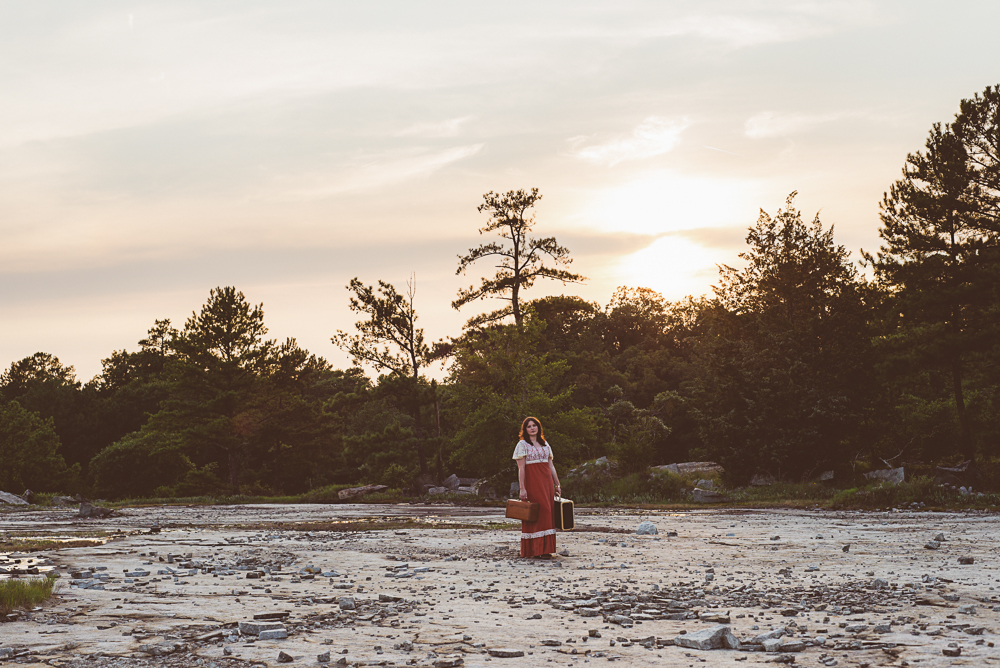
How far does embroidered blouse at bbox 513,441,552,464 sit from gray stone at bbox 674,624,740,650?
7264 mm

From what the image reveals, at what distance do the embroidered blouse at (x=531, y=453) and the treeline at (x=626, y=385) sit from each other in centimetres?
2264

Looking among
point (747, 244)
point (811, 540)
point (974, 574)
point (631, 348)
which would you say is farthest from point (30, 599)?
point (631, 348)

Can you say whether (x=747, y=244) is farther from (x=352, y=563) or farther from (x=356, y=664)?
(x=356, y=664)

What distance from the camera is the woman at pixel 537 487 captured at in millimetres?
13508

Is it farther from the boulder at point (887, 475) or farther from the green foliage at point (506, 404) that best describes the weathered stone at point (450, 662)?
the green foliage at point (506, 404)

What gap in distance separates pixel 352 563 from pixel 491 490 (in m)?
26.8

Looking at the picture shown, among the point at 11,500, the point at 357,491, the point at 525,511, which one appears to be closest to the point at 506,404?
the point at 357,491

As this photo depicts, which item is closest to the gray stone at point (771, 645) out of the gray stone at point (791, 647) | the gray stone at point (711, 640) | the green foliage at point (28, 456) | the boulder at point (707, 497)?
the gray stone at point (791, 647)

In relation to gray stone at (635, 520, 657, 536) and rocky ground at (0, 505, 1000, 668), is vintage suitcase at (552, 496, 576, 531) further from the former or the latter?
gray stone at (635, 520, 657, 536)

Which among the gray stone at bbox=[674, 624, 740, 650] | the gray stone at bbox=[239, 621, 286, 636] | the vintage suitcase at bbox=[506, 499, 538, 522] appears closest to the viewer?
the gray stone at bbox=[674, 624, 740, 650]

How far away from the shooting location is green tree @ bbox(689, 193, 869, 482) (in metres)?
37.1

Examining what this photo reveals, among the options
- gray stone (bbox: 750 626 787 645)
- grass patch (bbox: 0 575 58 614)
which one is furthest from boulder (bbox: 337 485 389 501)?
gray stone (bbox: 750 626 787 645)

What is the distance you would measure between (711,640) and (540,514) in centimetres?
712

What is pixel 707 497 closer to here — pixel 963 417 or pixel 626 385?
pixel 963 417
